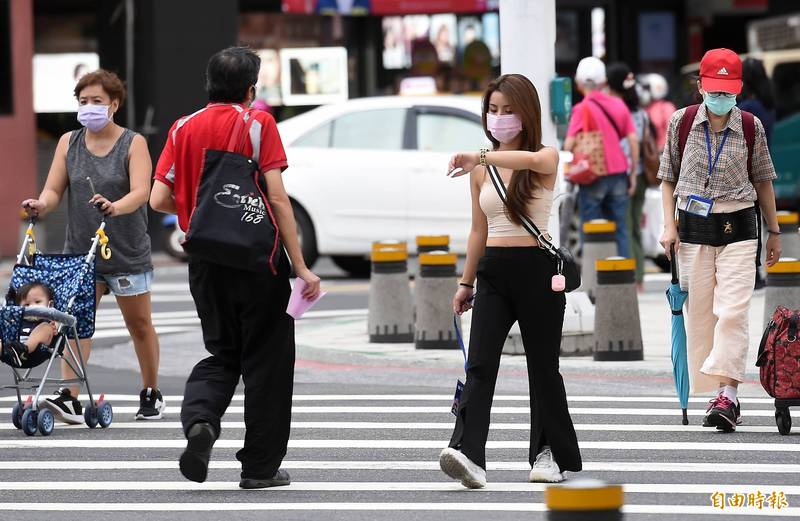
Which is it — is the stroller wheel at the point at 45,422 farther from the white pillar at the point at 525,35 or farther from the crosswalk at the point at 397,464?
the white pillar at the point at 525,35

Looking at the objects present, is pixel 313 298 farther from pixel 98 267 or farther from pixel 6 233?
pixel 6 233

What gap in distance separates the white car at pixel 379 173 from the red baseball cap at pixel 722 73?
Result: 883cm

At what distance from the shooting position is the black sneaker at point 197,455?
7316 millimetres

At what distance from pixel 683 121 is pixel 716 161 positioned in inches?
11.1

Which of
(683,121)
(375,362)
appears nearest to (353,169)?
(375,362)

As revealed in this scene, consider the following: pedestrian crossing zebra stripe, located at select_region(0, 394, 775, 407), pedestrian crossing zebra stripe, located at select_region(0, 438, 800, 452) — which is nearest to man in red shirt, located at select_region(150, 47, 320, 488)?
pedestrian crossing zebra stripe, located at select_region(0, 438, 800, 452)

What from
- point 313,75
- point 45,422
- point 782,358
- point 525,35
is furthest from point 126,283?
point 313,75

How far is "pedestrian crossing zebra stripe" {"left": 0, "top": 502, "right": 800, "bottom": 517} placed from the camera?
708 centimetres

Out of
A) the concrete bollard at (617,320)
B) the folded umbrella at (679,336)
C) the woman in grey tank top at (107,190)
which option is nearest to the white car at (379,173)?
the concrete bollard at (617,320)

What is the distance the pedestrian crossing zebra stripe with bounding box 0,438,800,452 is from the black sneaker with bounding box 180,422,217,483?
158cm

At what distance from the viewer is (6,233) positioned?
76.0 feet

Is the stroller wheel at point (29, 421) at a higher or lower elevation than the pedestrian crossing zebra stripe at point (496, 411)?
higher

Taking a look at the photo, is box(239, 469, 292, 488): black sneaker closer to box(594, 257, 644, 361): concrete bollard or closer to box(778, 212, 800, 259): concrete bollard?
box(594, 257, 644, 361): concrete bollard

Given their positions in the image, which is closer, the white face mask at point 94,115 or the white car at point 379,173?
the white face mask at point 94,115
